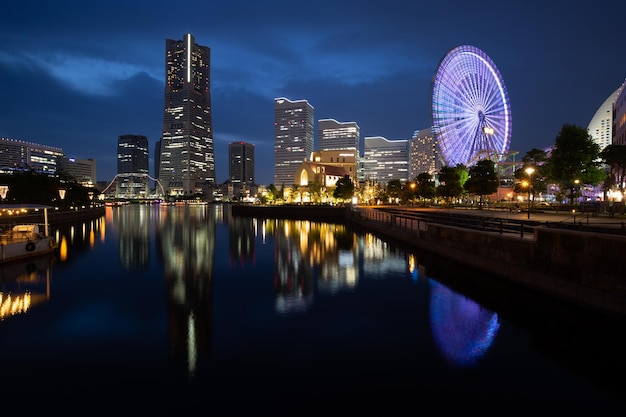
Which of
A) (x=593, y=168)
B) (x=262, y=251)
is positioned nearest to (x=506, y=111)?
(x=593, y=168)

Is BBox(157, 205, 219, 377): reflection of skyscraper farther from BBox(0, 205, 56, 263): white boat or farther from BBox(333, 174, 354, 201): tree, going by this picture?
BBox(333, 174, 354, 201): tree

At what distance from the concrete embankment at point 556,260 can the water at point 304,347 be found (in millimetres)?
712

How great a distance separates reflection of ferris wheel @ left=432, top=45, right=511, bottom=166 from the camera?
6638cm

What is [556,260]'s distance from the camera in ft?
51.4

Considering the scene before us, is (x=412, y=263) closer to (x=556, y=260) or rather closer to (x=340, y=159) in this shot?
(x=556, y=260)

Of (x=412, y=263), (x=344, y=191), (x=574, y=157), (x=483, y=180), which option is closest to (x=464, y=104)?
(x=483, y=180)

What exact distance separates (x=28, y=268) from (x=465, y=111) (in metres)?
65.3

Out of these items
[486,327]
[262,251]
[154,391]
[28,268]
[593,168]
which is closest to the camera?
[154,391]

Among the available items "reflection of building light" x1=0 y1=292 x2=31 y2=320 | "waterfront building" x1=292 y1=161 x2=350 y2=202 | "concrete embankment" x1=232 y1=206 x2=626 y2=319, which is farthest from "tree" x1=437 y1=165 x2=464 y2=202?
"reflection of building light" x1=0 y1=292 x2=31 y2=320

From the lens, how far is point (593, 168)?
47.0m

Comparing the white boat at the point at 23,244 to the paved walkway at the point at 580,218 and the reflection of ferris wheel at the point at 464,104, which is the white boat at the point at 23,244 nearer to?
the paved walkway at the point at 580,218

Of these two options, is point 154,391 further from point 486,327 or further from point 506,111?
point 506,111

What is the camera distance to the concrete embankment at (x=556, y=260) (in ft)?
43.1

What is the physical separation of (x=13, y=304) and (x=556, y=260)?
73.4ft
